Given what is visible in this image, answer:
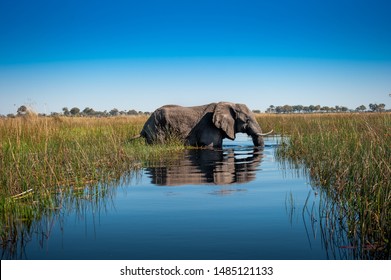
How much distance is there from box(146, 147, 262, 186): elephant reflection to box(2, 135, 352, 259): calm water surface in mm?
100

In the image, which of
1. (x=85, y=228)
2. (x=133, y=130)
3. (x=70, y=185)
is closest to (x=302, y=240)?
(x=85, y=228)

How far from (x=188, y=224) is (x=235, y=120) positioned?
1220 cm

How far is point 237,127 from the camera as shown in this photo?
58.1 feet

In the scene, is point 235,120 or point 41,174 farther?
point 235,120

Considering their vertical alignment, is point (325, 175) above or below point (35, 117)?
below

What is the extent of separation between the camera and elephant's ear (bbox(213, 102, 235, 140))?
16.7m

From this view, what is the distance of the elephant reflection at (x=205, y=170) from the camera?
9.23 meters

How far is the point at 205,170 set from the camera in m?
10.7

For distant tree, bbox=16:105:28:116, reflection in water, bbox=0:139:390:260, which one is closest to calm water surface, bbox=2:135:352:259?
reflection in water, bbox=0:139:390:260

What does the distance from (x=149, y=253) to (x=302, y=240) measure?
5.35 feet

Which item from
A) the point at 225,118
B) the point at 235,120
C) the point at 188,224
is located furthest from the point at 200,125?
the point at 188,224

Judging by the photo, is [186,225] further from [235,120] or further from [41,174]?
[235,120]
